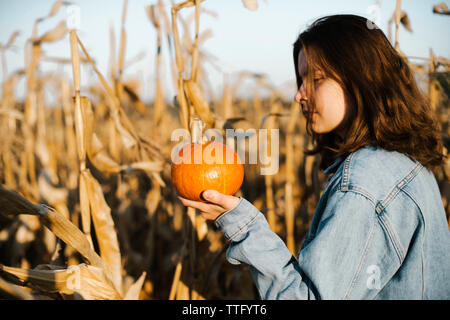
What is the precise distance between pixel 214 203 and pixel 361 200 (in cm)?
37

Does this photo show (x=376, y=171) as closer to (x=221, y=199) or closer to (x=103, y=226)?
(x=221, y=199)

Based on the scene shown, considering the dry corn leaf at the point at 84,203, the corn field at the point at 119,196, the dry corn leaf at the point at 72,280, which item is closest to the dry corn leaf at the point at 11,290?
the corn field at the point at 119,196

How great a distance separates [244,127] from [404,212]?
77 cm

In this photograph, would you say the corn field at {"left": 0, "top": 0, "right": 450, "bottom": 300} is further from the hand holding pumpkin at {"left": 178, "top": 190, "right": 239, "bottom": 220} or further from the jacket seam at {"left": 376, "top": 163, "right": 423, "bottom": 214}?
the jacket seam at {"left": 376, "top": 163, "right": 423, "bottom": 214}

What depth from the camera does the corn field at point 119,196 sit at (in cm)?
98

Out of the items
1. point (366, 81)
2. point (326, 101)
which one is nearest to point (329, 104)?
point (326, 101)

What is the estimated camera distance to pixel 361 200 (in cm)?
79

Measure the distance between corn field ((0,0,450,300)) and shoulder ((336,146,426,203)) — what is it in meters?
0.53

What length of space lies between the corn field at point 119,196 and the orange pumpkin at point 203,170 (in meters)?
0.24

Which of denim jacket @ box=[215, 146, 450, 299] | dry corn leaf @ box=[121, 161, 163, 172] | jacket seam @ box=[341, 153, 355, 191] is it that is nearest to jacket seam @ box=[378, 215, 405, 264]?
denim jacket @ box=[215, 146, 450, 299]

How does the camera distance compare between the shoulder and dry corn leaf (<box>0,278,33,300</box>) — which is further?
the shoulder

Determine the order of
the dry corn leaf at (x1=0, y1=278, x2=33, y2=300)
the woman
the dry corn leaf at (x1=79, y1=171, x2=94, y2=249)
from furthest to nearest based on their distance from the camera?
the dry corn leaf at (x1=79, y1=171, x2=94, y2=249)
the woman
the dry corn leaf at (x1=0, y1=278, x2=33, y2=300)

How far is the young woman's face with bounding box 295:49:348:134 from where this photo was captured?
0.97m

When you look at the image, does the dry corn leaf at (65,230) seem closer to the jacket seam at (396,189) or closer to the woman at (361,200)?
the woman at (361,200)
